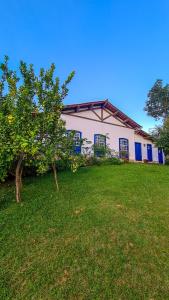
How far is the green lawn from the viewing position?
439 cm

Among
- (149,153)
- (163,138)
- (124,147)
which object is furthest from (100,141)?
(149,153)

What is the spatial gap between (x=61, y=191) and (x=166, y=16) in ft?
49.1

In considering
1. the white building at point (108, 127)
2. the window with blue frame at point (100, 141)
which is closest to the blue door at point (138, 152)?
the white building at point (108, 127)

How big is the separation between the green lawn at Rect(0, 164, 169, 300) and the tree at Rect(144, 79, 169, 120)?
106 feet

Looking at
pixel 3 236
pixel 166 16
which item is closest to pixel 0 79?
pixel 3 236

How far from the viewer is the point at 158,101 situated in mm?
39469

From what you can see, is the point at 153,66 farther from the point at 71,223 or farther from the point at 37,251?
the point at 37,251

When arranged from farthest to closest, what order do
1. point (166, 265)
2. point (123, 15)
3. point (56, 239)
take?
point (123, 15) → point (56, 239) → point (166, 265)

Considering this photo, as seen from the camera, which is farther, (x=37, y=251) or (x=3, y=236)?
(x=3, y=236)

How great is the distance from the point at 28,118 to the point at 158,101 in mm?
35767

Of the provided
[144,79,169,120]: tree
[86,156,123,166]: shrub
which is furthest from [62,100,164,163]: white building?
[144,79,169,120]: tree

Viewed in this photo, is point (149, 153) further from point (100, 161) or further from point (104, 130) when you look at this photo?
point (100, 161)

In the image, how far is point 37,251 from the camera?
5.44m

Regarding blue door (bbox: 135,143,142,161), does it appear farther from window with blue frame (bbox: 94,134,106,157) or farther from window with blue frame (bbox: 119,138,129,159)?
window with blue frame (bbox: 94,134,106,157)
